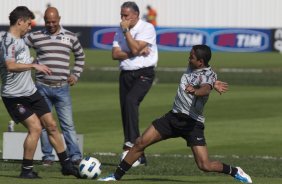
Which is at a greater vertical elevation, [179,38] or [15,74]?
[15,74]

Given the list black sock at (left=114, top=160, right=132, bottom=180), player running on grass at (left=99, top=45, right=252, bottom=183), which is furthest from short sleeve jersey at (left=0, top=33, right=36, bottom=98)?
player running on grass at (left=99, top=45, right=252, bottom=183)

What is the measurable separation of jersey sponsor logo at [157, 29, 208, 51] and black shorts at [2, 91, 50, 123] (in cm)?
4297

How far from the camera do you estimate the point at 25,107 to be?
1485cm

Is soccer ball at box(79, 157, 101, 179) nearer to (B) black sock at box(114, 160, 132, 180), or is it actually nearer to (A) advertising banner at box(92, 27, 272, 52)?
(B) black sock at box(114, 160, 132, 180)

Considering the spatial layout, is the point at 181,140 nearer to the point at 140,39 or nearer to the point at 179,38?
the point at 140,39

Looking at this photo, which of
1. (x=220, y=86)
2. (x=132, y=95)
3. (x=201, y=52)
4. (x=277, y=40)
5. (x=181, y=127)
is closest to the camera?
(x=220, y=86)

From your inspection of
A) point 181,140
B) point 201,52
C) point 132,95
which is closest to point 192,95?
point 201,52

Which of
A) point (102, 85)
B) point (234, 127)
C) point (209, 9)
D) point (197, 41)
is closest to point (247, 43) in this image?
point (197, 41)

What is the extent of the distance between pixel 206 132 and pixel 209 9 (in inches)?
1880

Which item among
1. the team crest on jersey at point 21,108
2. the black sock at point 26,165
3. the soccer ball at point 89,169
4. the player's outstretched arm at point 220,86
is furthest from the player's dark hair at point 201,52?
the black sock at point 26,165

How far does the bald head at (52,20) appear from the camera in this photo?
16.6m

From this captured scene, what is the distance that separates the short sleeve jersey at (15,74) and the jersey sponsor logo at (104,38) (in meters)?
42.5

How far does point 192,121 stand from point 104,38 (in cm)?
4419

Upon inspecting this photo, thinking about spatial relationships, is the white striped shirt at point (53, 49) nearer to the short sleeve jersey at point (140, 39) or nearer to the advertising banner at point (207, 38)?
the short sleeve jersey at point (140, 39)
